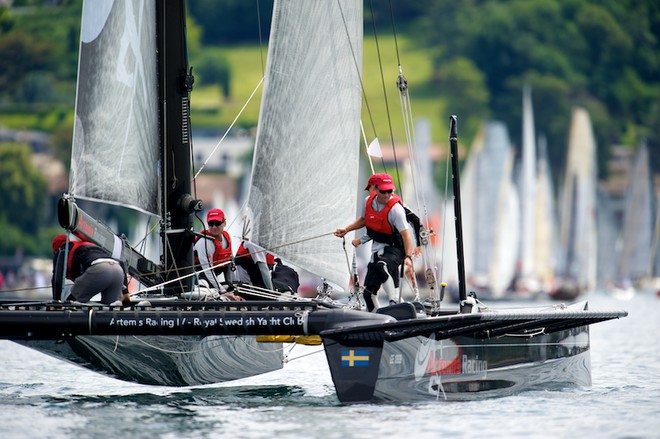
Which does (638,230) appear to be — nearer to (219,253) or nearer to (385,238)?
(219,253)

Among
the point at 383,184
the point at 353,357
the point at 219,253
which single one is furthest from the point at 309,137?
the point at 353,357

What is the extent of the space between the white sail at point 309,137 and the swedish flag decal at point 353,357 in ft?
7.11

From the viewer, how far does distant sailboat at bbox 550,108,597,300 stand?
241 feet

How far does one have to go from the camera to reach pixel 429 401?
1371 cm

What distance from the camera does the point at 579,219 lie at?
76.2 m

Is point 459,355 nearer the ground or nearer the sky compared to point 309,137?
nearer the ground

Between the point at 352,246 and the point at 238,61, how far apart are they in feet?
443

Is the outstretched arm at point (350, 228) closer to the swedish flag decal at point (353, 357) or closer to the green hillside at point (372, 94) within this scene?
the swedish flag decal at point (353, 357)

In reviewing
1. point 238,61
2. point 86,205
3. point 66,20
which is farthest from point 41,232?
point 238,61

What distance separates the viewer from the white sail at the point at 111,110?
48.6 feet

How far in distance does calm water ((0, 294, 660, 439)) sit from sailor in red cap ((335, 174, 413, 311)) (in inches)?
33.9

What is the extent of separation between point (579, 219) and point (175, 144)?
6221cm

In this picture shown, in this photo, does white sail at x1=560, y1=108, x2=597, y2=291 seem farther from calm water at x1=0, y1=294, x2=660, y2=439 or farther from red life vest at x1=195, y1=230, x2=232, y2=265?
red life vest at x1=195, y1=230, x2=232, y2=265

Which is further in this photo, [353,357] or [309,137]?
[309,137]
